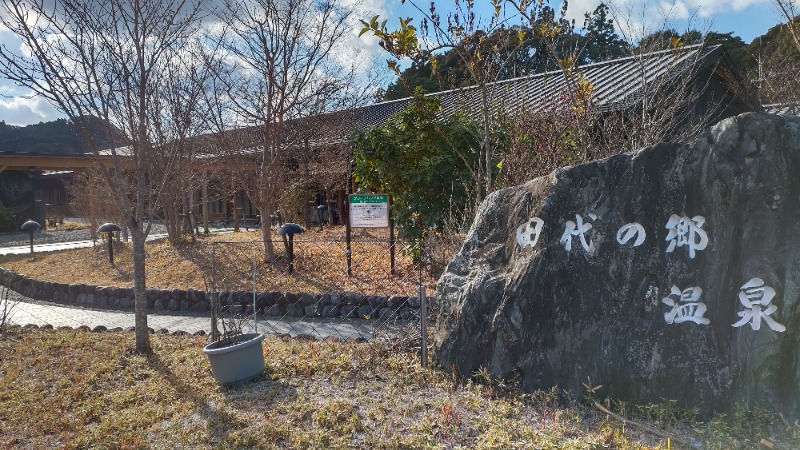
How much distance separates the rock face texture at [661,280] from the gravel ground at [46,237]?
18.8 meters

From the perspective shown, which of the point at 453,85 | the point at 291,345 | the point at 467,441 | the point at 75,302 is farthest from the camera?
the point at 75,302

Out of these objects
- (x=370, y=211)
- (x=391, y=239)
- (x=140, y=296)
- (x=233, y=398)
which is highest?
(x=370, y=211)

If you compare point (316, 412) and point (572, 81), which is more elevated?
point (572, 81)

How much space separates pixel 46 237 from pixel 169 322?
16837 mm

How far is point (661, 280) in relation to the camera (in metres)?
3.76

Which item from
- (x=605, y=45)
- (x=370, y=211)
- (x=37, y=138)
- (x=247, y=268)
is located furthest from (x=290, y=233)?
(x=37, y=138)

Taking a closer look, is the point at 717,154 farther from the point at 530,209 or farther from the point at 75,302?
the point at 75,302

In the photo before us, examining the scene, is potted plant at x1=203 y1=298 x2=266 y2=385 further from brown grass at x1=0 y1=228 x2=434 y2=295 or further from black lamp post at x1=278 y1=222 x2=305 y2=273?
black lamp post at x1=278 y1=222 x2=305 y2=273

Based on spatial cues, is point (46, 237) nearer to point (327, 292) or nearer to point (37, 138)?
point (37, 138)

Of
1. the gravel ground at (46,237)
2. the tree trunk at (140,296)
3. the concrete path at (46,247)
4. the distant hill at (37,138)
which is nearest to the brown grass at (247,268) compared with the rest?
the tree trunk at (140,296)

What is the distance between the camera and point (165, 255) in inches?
490

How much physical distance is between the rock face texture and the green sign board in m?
4.89

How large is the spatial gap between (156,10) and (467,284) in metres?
4.40

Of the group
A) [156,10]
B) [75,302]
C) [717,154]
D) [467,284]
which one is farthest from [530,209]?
[75,302]
